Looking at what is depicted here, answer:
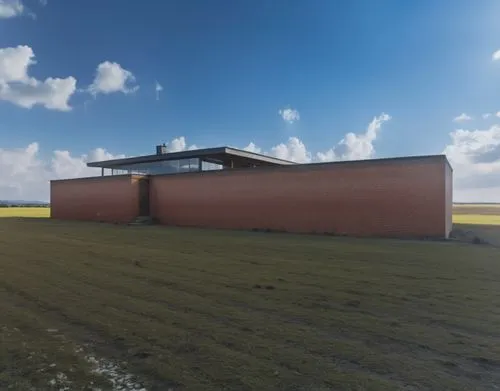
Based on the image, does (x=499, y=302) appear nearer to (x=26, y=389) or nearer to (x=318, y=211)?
(x=26, y=389)

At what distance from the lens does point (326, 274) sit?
764cm

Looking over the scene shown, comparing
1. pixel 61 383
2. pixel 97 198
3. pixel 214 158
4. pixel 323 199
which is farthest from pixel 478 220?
pixel 61 383

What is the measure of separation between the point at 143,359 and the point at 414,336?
116 inches

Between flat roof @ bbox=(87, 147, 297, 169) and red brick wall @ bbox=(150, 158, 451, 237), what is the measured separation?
2252 mm

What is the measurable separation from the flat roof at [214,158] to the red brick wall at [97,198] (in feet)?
9.54

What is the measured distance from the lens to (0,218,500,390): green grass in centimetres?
321

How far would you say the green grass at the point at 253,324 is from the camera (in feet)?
10.5

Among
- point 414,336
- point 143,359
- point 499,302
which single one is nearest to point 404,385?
point 414,336

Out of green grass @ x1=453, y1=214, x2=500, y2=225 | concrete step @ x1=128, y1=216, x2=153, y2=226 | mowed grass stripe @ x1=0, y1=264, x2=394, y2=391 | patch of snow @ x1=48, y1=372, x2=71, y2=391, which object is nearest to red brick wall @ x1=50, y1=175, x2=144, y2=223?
concrete step @ x1=128, y1=216, x2=153, y2=226

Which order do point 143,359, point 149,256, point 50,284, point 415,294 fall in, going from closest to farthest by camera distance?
point 143,359, point 415,294, point 50,284, point 149,256

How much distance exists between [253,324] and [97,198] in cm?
2504

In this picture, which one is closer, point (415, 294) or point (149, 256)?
point (415, 294)

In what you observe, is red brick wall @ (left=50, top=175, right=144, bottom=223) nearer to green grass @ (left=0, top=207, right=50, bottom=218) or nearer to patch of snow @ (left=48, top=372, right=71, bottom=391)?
green grass @ (left=0, top=207, right=50, bottom=218)

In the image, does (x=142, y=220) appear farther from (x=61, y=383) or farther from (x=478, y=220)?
(x=478, y=220)
